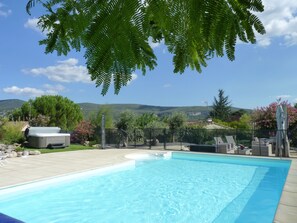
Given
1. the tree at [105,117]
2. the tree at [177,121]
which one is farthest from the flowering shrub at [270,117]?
the tree at [105,117]

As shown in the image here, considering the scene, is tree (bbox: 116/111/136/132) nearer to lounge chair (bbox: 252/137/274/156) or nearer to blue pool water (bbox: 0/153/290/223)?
lounge chair (bbox: 252/137/274/156)

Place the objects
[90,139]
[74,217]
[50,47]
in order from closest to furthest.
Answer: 1. [50,47]
2. [74,217]
3. [90,139]

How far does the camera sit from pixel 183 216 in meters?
7.03

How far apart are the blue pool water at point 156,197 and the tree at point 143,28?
5875mm

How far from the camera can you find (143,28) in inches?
53.7

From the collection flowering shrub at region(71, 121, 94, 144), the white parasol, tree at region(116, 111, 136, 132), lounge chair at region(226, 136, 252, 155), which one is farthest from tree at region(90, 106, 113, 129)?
the white parasol

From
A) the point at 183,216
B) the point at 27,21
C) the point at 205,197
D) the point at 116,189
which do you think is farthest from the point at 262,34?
the point at 116,189

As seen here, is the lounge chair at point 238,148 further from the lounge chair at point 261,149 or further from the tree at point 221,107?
the tree at point 221,107

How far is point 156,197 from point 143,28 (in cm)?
778

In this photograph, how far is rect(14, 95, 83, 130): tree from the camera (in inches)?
1505

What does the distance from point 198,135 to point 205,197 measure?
11334mm

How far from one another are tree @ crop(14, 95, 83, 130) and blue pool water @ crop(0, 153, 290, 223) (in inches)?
1110

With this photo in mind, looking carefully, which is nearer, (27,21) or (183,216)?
(27,21)

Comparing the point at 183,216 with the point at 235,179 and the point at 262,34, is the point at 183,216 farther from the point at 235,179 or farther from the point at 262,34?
the point at 262,34
